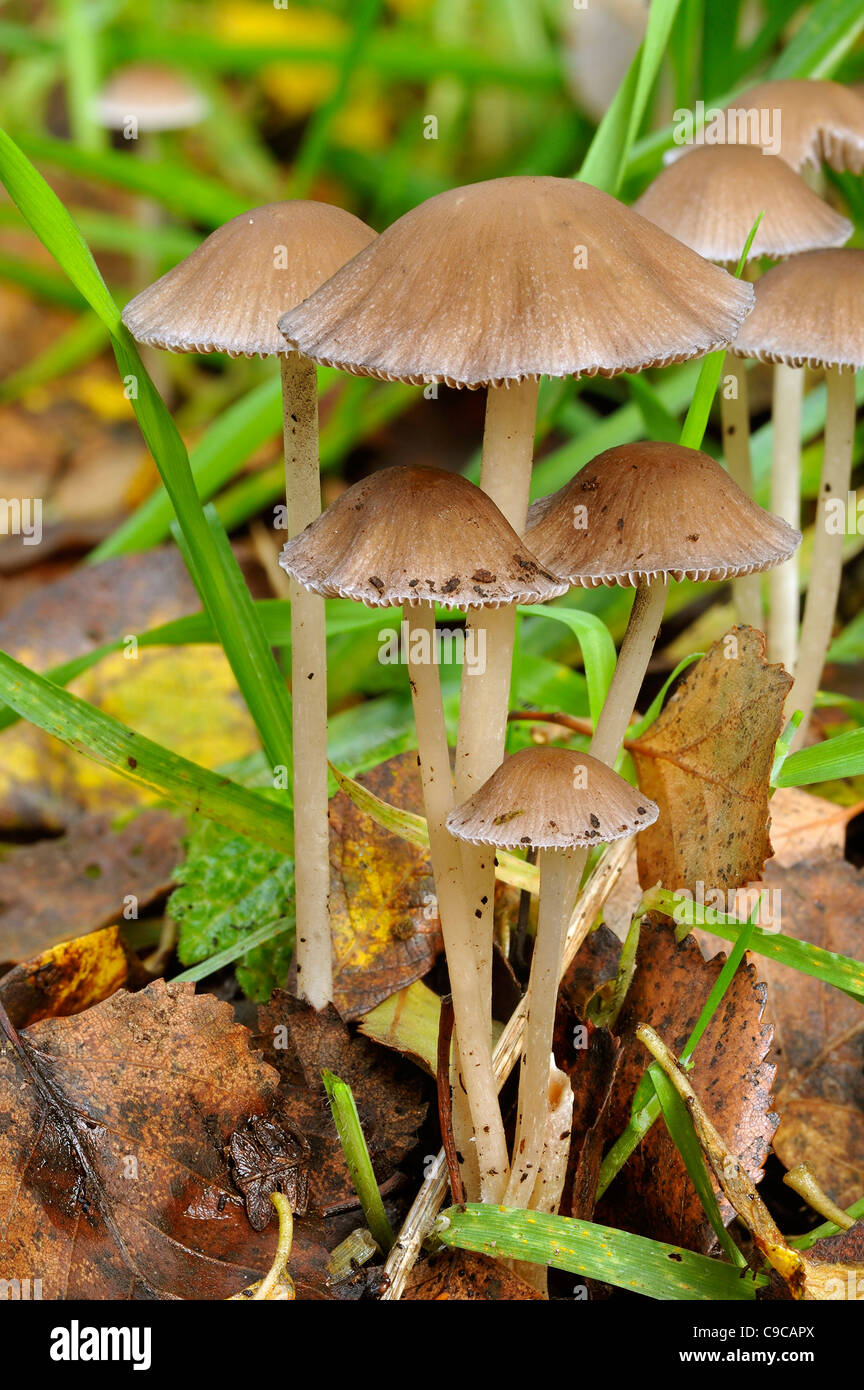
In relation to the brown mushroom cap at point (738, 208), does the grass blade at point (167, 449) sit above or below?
below

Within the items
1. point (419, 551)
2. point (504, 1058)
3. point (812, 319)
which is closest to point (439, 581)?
point (419, 551)

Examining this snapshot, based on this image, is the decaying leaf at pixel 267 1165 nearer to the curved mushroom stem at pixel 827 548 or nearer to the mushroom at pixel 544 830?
the mushroom at pixel 544 830

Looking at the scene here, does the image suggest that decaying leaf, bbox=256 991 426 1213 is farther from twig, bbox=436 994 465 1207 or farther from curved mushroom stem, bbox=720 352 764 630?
curved mushroom stem, bbox=720 352 764 630

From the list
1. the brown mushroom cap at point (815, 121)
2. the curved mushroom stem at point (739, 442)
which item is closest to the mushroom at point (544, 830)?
the curved mushroom stem at point (739, 442)

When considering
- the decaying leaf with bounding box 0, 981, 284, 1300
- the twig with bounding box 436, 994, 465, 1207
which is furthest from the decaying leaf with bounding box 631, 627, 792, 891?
the decaying leaf with bounding box 0, 981, 284, 1300

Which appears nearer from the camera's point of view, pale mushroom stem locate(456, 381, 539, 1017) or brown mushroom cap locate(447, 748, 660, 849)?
brown mushroom cap locate(447, 748, 660, 849)
